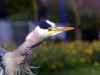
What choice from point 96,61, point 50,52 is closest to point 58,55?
point 50,52

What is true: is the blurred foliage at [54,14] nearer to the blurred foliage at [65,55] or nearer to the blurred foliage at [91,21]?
A: the blurred foliage at [91,21]

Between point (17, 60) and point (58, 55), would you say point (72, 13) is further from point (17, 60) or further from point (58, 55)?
point (17, 60)

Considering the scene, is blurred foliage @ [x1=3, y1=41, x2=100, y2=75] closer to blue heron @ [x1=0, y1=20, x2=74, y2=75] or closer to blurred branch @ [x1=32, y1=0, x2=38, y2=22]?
blurred branch @ [x1=32, y1=0, x2=38, y2=22]

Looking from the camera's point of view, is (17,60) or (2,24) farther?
(2,24)

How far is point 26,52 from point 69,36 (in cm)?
1487

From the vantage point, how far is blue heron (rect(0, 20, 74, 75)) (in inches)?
68.1

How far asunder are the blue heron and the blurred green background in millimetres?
5519

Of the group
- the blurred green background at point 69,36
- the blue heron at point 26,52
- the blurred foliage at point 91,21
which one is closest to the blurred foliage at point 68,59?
the blurred green background at point 69,36

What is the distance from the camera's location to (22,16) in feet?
53.8

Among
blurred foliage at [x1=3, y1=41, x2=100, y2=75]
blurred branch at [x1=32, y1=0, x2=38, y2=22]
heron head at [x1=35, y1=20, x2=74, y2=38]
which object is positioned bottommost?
blurred foliage at [x1=3, y1=41, x2=100, y2=75]

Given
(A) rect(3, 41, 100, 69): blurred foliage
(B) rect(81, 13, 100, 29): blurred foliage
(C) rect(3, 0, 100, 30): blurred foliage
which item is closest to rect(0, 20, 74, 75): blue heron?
(A) rect(3, 41, 100, 69): blurred foliage

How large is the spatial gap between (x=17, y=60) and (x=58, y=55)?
27.8 ft

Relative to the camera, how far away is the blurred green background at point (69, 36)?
9.84 metres

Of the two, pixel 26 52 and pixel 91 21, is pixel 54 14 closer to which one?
pixel 91 21
